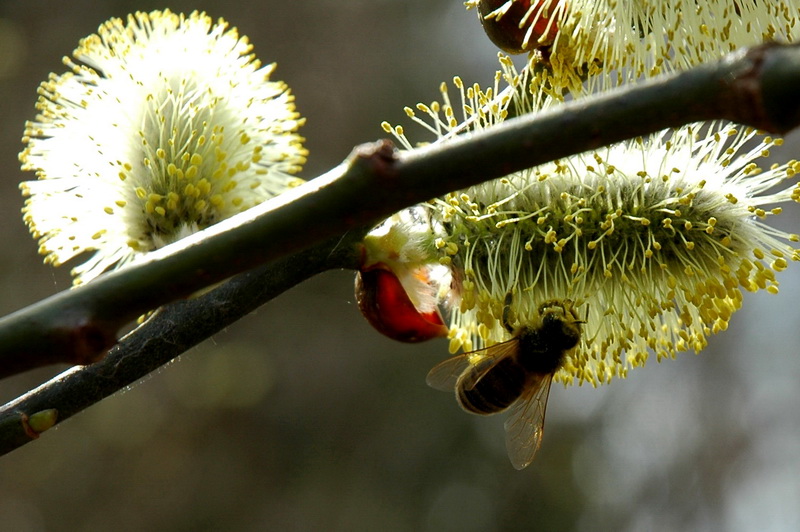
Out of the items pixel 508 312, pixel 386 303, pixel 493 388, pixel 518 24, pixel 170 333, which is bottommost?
pixel 493 388

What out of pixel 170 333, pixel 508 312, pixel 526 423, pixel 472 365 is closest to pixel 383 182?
pixel 170 333

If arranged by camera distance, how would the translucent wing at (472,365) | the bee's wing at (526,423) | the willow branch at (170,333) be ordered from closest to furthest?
the willow branch at (170,333) < the translucent wing at (472,365) < the bee's wing at (526,423)

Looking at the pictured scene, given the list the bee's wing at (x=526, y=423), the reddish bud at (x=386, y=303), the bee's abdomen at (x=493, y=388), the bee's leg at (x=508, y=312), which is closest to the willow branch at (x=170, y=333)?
the reddish bud at (x=386, y=303)

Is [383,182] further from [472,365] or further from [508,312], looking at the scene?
[472,365]

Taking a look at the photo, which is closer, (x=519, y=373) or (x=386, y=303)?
(x=386, y=303)

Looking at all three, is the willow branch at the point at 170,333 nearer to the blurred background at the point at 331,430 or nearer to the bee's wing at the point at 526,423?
the bee's wing at the point at 526,423

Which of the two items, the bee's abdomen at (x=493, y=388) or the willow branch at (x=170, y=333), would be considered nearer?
the willow branch at (x=170, y=333)
